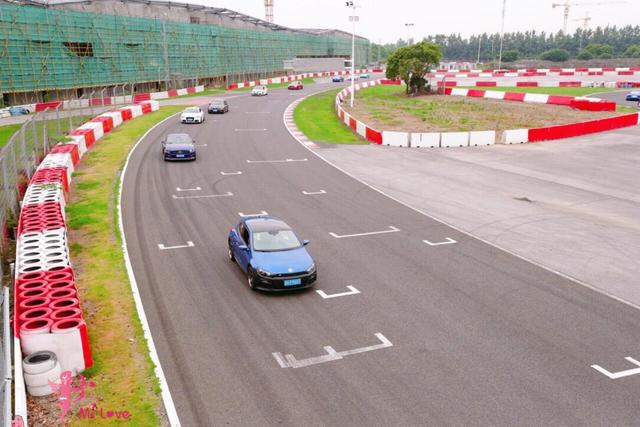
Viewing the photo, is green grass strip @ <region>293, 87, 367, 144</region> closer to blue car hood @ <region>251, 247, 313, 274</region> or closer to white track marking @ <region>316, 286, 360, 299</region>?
blue car hood @ <region>251, 247, 313, 274</region>

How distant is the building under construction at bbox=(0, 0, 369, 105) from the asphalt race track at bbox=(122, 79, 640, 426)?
41129 millimetres

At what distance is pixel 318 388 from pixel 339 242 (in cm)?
812

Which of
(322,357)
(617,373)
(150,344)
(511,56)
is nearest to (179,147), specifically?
(150,344)

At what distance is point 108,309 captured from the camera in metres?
12.3

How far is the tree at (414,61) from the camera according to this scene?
65625mm

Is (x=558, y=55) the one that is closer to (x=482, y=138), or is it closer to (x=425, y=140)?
(x=482, y=138)

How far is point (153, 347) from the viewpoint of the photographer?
35.2 ft

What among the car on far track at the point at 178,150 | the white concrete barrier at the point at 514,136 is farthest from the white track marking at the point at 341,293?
the white concrete barrier at the point at 514,136

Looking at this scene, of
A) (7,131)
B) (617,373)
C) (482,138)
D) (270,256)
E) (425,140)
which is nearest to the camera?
(617,373)

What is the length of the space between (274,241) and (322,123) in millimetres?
32302

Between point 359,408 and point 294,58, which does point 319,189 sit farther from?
point 294,58

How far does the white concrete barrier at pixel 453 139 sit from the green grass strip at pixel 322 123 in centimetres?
537

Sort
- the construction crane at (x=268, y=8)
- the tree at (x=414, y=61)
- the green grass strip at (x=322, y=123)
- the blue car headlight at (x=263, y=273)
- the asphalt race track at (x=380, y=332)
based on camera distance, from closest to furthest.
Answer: the asphalt race track at (x=380, y=332) → the blue car headlight at (x=263, y=273) → the green grass strip at (x=322, y=123) → the tree at (x=414, y=61) → the construction crane at (x=268, y=8)

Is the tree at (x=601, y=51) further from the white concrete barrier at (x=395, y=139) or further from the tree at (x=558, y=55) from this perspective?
the white concrete barrier at (x=395, y=139)
